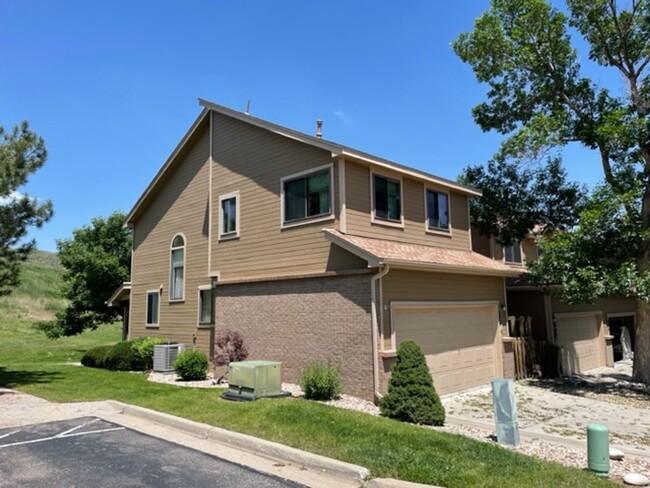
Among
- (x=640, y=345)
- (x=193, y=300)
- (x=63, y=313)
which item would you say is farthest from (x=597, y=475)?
(x=63, y=313)

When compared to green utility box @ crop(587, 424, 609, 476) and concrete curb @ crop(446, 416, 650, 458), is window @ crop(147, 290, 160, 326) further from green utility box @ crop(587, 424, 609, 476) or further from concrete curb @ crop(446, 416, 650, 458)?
green utility box @ crop(587, 424, 609, 476)

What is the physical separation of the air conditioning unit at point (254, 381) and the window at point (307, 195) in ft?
14.6

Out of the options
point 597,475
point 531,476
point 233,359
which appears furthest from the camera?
point 233,359

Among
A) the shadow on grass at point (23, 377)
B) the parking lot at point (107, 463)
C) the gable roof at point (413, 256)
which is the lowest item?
the parking lot at point (107, 463)

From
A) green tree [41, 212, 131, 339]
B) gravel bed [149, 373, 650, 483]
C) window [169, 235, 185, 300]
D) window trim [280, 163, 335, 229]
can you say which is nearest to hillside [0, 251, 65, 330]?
green tree [41, 212, 131, 339]

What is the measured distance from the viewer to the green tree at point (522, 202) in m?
20.2

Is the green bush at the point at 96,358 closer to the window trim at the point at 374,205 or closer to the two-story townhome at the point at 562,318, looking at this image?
the window trim at the point at 374,205

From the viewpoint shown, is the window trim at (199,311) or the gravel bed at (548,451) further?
the window trim at (199,311)

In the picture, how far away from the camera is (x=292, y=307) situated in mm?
13977

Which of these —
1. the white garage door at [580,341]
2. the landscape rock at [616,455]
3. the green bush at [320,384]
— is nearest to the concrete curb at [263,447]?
the green bush at [320,384]

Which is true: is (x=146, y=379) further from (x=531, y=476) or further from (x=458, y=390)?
(x=531, y=476)

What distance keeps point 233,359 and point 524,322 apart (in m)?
10.4

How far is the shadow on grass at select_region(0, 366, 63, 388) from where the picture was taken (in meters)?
14.8

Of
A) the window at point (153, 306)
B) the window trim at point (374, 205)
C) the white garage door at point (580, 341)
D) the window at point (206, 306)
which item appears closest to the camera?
the window trim at point (374, 205)
